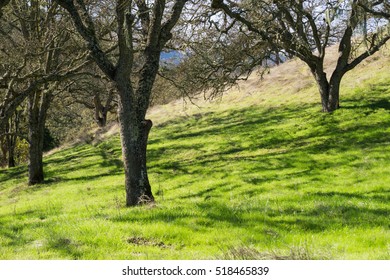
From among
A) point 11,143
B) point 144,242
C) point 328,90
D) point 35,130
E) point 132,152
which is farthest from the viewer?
point 11,143

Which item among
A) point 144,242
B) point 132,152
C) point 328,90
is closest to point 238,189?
point 132,152

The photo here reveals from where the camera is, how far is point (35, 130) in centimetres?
2255

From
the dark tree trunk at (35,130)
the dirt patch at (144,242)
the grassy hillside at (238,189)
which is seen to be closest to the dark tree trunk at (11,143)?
the grassy hillside at (238,189)

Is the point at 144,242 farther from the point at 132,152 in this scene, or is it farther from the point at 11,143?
the point at 11,143

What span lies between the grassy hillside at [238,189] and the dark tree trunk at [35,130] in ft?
3.47

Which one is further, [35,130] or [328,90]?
[328,90]

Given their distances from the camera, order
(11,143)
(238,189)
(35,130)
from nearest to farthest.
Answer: (238,189), (35,130), (11,143)

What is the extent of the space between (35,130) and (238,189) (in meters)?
13.9

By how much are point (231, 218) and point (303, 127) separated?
52.7 feet

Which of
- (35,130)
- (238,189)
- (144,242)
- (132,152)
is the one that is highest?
(35,130)

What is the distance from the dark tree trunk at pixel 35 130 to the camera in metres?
22.4

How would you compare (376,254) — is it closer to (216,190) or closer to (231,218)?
(231,218)

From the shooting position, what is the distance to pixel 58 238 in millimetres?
7750
